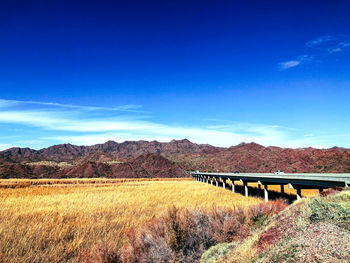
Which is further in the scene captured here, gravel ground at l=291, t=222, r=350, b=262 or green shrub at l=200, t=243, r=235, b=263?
green shrub at l=200, t=243, r=235, b=263

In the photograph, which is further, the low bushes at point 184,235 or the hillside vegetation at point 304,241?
the low bushes at point 184,235

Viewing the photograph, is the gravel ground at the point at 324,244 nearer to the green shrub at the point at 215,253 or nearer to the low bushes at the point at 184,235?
the green shrub at the point at 215,253

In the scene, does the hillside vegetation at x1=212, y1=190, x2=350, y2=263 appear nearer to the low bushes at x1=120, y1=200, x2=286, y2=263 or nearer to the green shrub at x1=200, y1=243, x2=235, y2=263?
the green shrub at x1=200, y1=243, x2=235, y2=263

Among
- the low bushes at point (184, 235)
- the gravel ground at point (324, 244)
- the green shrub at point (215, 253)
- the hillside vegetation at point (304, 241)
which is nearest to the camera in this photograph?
the gravel ground at point (324, 244)

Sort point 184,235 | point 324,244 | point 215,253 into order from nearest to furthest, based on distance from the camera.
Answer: point 324,244
point 215,253
point 184,235

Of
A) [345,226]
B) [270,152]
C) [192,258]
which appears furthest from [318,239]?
[270,152]

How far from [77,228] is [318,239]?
27.3 feet

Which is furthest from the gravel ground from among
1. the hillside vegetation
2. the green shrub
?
the green shrub

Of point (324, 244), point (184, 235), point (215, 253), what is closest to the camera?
point (324, 244)

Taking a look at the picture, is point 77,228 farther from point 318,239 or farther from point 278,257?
point 318,239

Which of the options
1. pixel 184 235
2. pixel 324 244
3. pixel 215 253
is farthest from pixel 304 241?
pixel 184 235

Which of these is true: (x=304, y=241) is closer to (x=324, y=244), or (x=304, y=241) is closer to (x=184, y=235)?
(x=324, y=244)

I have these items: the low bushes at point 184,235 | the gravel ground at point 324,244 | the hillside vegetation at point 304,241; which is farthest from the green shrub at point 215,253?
the gravel ground at point 324,244

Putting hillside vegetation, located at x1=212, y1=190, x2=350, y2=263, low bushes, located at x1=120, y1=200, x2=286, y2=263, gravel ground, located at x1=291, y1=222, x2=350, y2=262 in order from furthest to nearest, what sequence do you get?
low bushes, located at x1=120, y1=200, x2=286, y2=263 < hillside vegetation, located at x1=212, y1=190, x2=350, y2=263 < gravel ground, located at x1=291, y1=222, x2=350, y2=262
